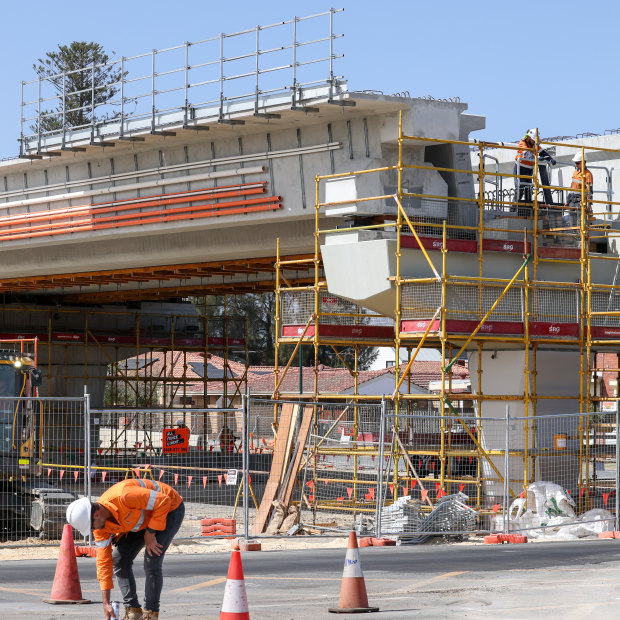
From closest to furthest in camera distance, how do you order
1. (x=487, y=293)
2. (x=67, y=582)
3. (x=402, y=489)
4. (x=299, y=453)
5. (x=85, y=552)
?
(x=67, y=582) → (x=85, y=552) → (x=299, y=453) → (x=402, y=489) → (x=487, y=293)

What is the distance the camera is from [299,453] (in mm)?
20828

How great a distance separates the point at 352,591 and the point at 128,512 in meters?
2.98

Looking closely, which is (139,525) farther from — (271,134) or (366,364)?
(366,364)

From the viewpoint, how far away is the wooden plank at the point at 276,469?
20547mm

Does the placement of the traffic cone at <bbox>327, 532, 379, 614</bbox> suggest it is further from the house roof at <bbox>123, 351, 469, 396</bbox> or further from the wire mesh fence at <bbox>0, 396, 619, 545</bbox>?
the house roof at <bbox>123, 351, 469, 396</bbox>

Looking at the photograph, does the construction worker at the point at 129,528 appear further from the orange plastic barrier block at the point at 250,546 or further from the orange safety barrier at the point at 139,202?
the orange safety barrier at the point at 139,202

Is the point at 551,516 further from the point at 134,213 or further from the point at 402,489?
the point at 134,213

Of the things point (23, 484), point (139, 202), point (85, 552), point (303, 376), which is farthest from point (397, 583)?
point (303, 376)

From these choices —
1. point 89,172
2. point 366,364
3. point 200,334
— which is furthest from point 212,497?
point 366,364

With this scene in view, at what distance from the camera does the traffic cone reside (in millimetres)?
10992

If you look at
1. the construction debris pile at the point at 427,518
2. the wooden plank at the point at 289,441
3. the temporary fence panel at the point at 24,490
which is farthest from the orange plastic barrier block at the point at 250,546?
the temporary fence panel at the point at 24,490

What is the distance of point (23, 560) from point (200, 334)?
34.6 m

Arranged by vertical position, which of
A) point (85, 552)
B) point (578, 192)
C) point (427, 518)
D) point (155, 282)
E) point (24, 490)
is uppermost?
point (578, 192)

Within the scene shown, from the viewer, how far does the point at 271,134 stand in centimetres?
2522
